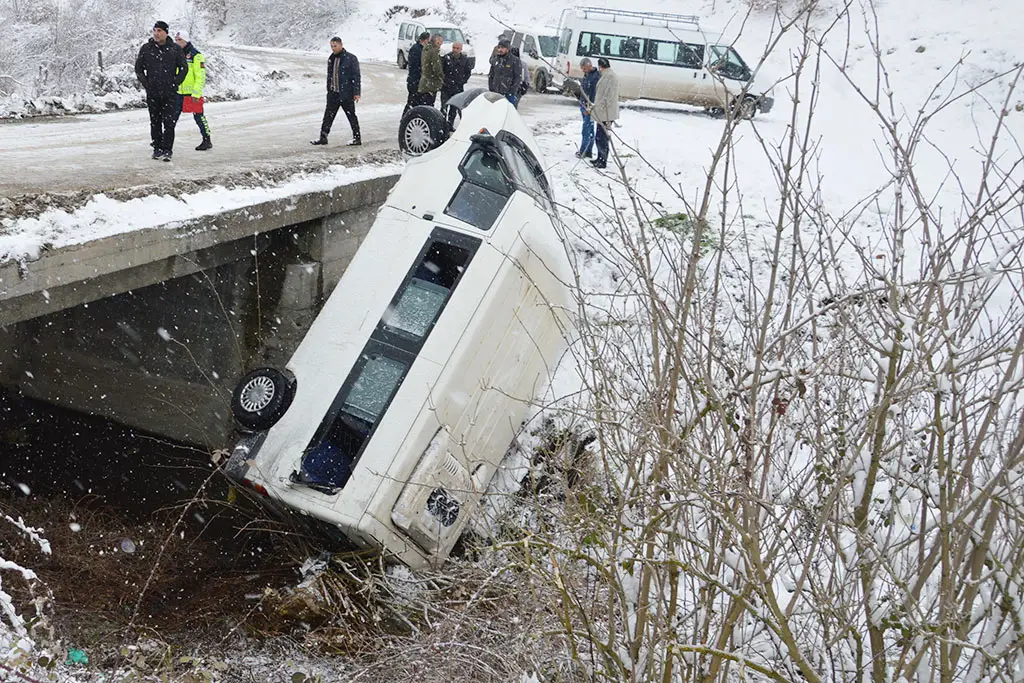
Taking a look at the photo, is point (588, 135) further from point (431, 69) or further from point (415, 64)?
point (415, 64)

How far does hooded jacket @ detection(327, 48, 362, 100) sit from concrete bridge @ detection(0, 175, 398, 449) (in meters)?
1.31

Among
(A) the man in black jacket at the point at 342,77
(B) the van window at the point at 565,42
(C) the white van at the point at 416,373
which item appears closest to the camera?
(C) the white van at the point at 416,373

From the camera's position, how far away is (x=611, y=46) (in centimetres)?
1823

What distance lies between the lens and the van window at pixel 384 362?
632 cm

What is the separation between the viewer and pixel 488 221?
7.20m

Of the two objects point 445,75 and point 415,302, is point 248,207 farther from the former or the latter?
point 445,75

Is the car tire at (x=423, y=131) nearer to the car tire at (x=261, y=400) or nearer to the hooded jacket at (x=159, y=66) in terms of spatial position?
the hooded jacket at (x=159, y=66)

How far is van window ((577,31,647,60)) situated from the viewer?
58.9 feet

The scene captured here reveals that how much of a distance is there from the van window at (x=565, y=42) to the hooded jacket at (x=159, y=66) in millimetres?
11677

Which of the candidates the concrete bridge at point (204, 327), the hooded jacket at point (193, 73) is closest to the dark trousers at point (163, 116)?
the hooded jacket at point (193, 73)

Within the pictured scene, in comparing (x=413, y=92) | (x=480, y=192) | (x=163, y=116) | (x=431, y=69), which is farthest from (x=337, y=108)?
(x=480, y=192)

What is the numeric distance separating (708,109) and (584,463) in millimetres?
12562

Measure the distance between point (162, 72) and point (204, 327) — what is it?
9.85 ft

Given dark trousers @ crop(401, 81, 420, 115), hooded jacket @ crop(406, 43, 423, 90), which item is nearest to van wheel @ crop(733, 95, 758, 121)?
dark trousers @ crop(401, 81, 420, 115)
